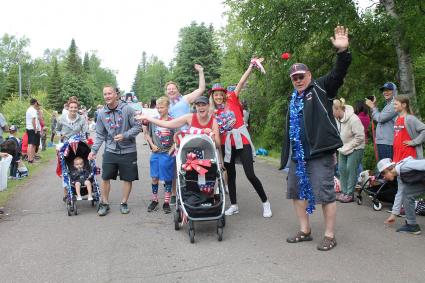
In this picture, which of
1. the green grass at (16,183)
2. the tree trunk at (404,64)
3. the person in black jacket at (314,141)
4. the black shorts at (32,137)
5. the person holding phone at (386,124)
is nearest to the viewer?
the person in black jacket at (314,141)

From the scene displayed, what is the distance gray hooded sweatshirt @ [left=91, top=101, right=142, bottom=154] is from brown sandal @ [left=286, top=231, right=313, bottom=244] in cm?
299

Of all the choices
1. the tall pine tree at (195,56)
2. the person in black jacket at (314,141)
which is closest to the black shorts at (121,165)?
the person in black jacket at (314,141)

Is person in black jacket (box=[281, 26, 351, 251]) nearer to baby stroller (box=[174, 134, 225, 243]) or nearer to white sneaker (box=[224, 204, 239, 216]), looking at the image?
baby stroller (box=[174, 134, 225, 243])

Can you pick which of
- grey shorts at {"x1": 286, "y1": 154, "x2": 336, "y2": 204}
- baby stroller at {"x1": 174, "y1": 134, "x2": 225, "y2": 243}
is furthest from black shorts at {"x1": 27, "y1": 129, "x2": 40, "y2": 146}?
grey shorts at {"x1": 286, "y1": 154, "x2": 336, "y2": 204}

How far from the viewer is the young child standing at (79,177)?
294 inches

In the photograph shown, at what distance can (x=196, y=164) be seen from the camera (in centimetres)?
614

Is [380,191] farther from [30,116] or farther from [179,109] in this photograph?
[30,116]

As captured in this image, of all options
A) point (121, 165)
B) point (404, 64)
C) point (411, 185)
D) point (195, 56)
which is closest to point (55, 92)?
point (195, 56)

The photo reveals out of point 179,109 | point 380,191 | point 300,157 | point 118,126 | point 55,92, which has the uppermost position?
point 55,92

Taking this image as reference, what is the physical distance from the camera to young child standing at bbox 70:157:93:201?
7475 millimetres

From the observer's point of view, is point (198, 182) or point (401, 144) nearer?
point (198, 182)

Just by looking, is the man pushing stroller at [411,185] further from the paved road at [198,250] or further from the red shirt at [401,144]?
the red shirt at [401,144]

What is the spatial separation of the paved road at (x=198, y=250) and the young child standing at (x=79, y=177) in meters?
0.37

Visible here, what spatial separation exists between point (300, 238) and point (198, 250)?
127cm
